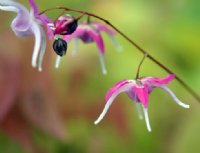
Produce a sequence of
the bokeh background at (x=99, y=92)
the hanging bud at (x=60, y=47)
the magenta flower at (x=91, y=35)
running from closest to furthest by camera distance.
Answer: the hanging bud at (x=60, y=47)
the magenta flower at (x=91, y=35)
the bokeh background at (x=99, y=92)

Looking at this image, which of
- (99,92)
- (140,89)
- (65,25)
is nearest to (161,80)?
(140,89)

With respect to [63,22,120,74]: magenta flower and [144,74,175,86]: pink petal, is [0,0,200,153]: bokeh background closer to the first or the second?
[63,22,120,74]: magenta flower

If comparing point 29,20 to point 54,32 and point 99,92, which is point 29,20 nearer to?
point 54,32

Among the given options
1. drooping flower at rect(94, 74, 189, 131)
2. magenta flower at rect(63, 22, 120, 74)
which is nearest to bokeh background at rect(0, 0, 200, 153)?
magenta flower at rect(63, 22, 120, 74)

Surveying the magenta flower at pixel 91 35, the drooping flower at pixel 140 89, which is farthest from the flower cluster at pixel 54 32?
the magenta flower at pixel 91 35

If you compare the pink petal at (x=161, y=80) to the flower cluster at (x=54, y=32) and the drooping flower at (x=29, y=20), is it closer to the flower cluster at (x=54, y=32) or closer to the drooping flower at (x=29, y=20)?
the flower cluster at (x=54, y=32)
